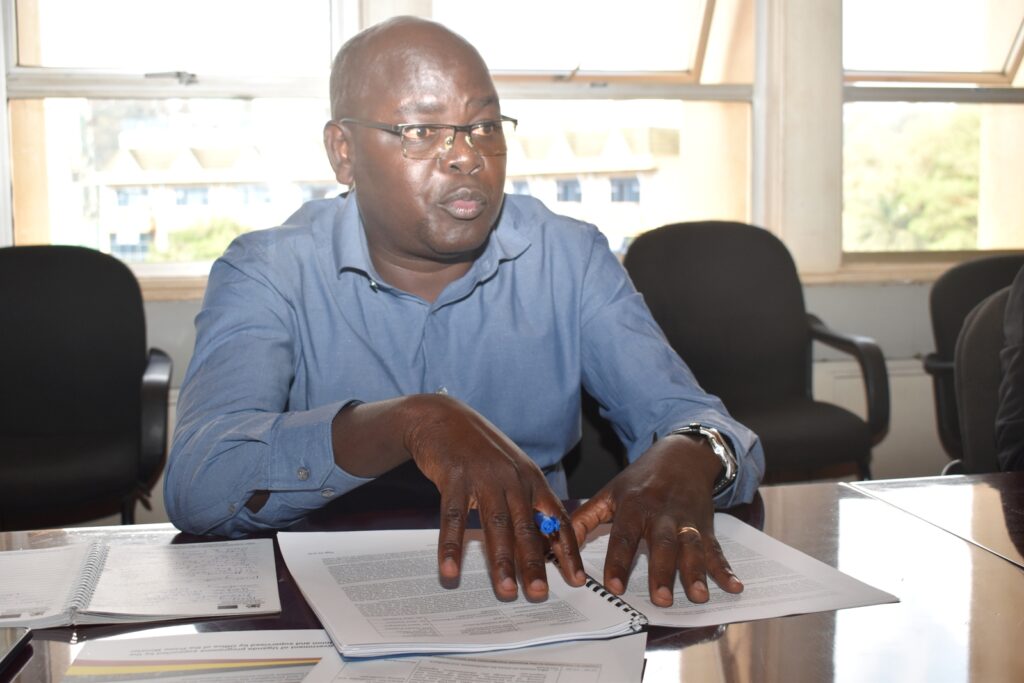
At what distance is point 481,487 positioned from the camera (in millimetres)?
1024

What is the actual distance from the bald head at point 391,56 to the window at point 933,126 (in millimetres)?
2438

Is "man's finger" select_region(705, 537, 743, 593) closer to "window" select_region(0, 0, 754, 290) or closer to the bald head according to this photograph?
the bald head

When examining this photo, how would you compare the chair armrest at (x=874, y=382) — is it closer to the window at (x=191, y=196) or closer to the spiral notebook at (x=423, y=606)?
the spiral notebook at (x=423, y=606)

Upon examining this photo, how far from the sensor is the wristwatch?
1.31 metres

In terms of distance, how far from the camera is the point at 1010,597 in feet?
3.38

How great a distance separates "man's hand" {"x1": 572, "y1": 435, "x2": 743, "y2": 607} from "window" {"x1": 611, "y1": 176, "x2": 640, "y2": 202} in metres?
2.33

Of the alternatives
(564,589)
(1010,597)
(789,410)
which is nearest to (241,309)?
(564,589)

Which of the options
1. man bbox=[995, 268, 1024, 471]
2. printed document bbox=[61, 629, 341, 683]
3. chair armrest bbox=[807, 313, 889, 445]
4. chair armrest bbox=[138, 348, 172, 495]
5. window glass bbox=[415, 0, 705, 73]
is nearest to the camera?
printed document bbox=[61, 629, 341, 683]

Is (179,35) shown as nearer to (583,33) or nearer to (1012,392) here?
(583,33)

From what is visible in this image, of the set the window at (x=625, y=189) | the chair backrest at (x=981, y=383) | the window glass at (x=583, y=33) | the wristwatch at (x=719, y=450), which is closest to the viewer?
the wristwatch at (x=719, y=450)

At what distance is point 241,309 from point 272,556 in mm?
500

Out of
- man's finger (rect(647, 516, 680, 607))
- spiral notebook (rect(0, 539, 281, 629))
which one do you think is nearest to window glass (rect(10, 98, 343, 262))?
spiral notebook (rect(0, 539, 281, 629))

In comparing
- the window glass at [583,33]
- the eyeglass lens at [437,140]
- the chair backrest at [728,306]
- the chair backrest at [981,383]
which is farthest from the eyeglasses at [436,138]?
the window glass at [583,33]

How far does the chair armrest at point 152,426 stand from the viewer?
2.45 m
